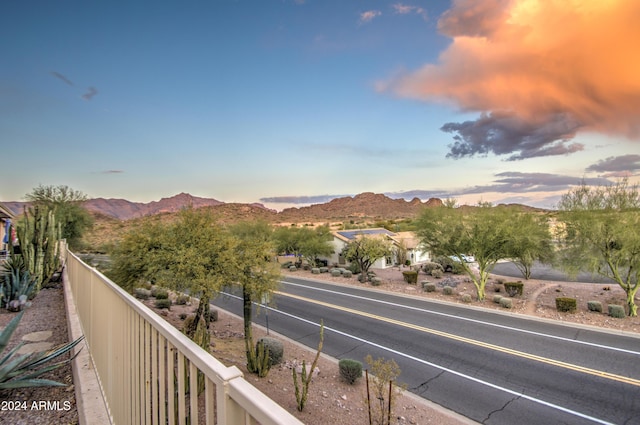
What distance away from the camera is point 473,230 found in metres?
26.2

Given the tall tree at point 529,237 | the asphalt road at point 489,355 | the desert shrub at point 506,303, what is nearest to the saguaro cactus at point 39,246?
the asphalt road at point 489,355

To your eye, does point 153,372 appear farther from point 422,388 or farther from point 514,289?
point 514,289

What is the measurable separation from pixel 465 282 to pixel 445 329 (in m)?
17.2

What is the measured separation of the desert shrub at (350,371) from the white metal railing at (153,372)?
905cm

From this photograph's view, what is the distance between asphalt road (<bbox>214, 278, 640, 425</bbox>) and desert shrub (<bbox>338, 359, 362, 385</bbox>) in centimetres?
183

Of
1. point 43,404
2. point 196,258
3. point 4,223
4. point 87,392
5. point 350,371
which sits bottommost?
point 350,371

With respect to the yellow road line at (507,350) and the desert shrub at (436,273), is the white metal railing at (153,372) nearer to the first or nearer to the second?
the yellow road line at (507,350)

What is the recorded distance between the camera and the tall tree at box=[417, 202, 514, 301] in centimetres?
2528

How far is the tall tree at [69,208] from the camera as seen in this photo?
4112 cm

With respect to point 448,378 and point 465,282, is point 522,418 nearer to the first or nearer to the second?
point 448,378

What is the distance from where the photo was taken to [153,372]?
2.74 m

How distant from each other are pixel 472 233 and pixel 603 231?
794 cm

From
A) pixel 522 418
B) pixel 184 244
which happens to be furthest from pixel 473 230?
pixel 184 244

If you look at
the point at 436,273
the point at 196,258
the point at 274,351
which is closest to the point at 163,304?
the point at 196,258
